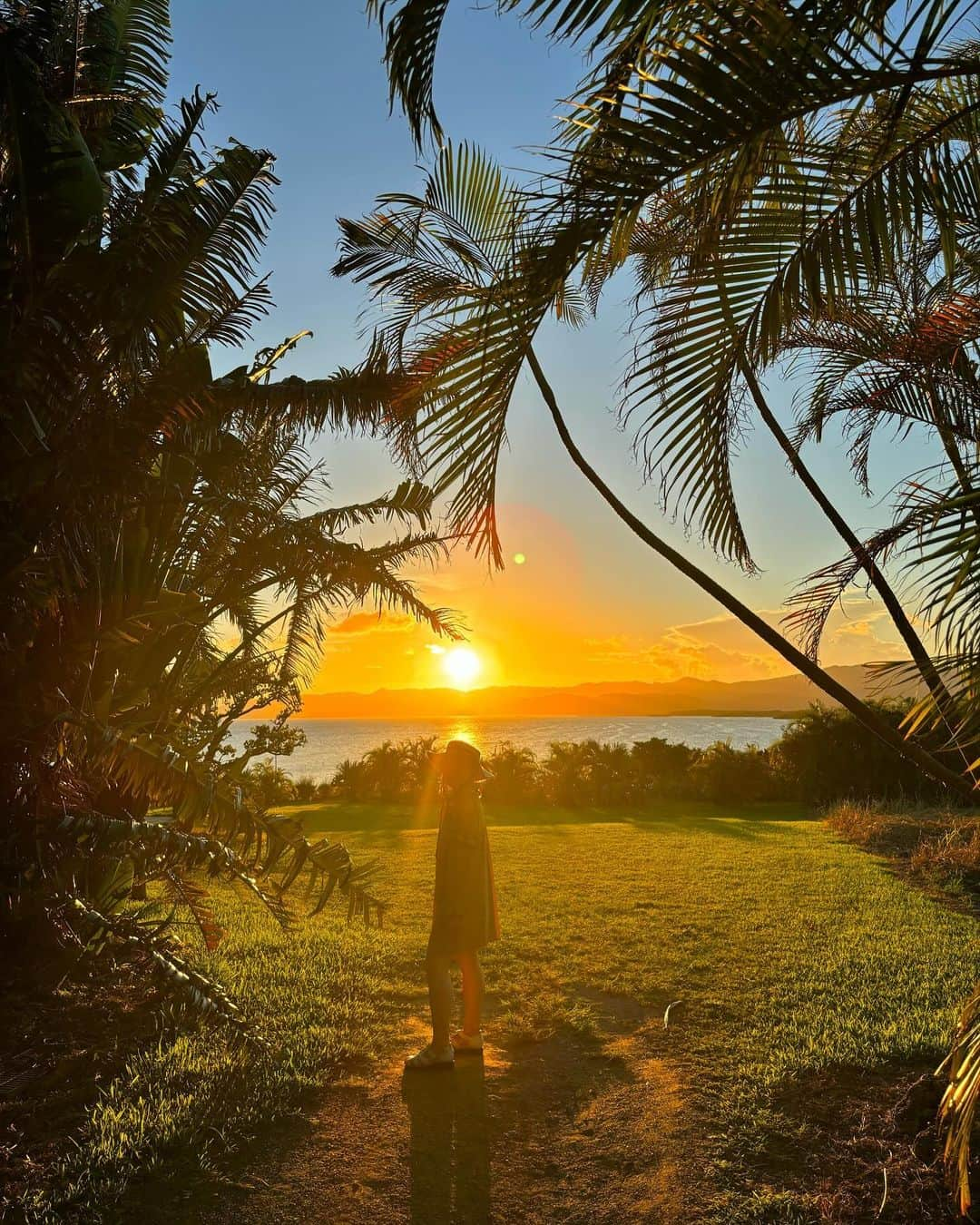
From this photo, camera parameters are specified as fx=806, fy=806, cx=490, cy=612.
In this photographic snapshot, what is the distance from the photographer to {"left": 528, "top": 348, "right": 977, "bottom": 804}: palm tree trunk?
312 cm

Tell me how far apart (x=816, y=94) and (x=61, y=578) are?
12.4ft

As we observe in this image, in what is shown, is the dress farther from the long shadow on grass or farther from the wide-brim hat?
the long shadow on grass

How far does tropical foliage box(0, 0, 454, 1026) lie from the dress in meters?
0.48

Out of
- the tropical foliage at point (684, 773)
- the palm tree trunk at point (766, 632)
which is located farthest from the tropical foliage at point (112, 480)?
the tropical foliage at point (684, 773)

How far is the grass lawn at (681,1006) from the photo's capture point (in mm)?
3660

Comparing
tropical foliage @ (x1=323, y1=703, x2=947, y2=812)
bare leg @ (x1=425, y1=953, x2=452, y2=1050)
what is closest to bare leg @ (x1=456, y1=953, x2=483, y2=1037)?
bare leg @ (x1=425, y1=953, x2=452, y2=1050)

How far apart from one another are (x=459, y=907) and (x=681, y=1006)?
2112 millimetres

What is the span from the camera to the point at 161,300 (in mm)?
4125

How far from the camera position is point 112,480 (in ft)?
12.7

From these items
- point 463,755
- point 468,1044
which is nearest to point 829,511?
point 463,755

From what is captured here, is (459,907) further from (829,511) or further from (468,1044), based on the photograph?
(829,511)

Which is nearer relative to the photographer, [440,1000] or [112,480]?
[112,480]

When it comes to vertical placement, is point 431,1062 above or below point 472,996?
below

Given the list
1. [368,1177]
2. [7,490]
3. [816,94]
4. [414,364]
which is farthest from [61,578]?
Answer: [816,94]
